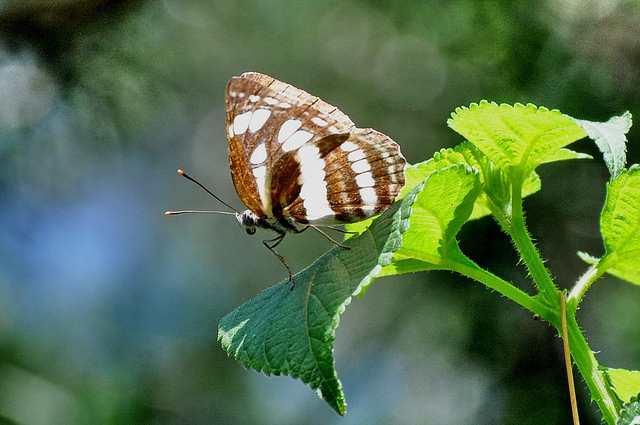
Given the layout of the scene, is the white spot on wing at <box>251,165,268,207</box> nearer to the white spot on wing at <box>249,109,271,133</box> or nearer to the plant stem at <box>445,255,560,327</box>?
the white spot on wing at <box>249,109,271,133</box>

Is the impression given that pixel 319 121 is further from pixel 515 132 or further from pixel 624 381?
pixel 624 381

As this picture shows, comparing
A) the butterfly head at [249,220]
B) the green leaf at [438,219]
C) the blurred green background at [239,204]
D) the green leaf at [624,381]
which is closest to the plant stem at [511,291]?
the green leaf at [438,219]

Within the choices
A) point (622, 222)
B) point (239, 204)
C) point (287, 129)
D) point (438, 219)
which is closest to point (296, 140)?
point (287, 129)

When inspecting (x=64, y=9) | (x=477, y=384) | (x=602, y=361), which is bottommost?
(x=477, y=384)

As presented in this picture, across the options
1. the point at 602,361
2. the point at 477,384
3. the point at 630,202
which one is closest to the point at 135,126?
the point at 477,384

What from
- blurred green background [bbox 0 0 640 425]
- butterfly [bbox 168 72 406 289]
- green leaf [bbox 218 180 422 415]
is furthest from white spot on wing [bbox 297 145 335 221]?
blurred green background [bbox 0 0 640 425]

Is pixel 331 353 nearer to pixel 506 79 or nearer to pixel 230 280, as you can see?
pixel 506 79

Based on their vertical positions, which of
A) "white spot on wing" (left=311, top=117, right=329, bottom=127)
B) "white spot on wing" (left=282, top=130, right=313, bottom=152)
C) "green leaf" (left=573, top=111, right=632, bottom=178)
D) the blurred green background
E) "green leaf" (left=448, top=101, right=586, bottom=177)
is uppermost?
"green leaf" (left=573, top=111, right=632, bottom=178)
